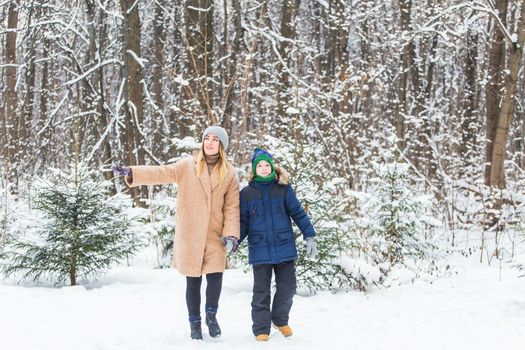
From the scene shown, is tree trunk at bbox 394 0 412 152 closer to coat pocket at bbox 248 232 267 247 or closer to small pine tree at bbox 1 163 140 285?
small pine tree at bbox 1 163 140 285

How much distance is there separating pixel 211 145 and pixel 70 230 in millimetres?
2294

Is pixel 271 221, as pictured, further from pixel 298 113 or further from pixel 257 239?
pixel 298 113

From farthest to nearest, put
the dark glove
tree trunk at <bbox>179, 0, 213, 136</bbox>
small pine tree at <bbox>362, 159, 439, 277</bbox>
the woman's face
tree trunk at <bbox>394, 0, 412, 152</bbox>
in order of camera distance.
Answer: tree trunk at <bbox>394, 0, 412, 152</bbox>
tree trunk at <bbox>179, 0, 213, 136</bbox>
small pine tree at <bbox>362, 159, 439, 277</bbox>
the woman's face
the dark glove

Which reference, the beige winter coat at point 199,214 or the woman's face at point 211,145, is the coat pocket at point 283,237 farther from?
the woman's face at point 211,145

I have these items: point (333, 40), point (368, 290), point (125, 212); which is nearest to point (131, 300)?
point (125, 212)

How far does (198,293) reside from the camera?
4.55m

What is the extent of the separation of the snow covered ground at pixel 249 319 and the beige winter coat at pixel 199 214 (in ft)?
2.15

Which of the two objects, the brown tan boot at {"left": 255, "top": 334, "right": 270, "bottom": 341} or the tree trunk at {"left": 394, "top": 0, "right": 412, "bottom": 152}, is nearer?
the brown tan boot at {"left": 255, "top": 334, "right": 270, "bottom": 341}

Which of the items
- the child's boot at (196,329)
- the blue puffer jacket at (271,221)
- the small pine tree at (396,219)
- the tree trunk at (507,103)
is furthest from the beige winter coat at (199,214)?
the tree trunk at (507,103)

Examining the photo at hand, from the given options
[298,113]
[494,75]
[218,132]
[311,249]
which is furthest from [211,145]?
[494,75]

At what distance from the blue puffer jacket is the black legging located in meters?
0.33

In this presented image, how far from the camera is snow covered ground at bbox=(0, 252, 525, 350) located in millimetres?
4465

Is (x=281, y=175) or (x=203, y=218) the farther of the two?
(x=281, y=175)

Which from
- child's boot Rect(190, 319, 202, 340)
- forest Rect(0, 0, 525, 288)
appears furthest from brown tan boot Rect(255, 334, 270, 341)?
forest Rect(0, 0, 525, 288)
